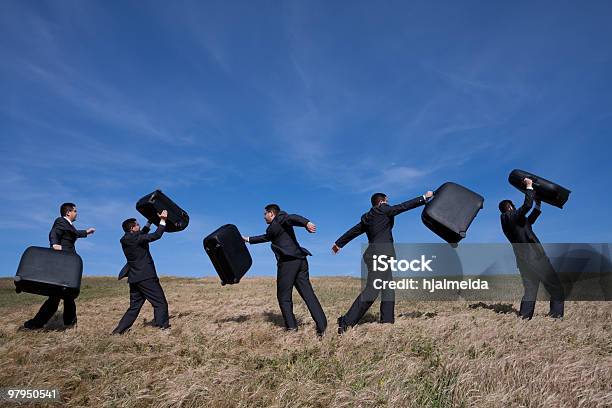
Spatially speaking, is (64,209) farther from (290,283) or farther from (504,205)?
(504,205)

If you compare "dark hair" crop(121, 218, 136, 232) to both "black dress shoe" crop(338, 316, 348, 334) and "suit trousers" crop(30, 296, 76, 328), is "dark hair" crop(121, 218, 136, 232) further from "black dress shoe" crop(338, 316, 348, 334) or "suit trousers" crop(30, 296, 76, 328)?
"black dress shoe" crop(338, 316, 348, 334)

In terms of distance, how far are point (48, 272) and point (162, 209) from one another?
2.35 meters

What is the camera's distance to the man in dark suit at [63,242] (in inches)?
337

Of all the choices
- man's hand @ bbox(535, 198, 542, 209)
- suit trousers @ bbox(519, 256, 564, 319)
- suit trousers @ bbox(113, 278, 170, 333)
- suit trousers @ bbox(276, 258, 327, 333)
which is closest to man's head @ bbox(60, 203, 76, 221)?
suit trousers @ bbox(113, 278, 170, 333)

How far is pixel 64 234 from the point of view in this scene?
8812 millimetres

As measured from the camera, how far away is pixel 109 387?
414cm

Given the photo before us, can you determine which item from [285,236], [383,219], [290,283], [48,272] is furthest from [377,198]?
[48,272]

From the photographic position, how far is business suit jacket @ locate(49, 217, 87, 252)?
866 centimetres

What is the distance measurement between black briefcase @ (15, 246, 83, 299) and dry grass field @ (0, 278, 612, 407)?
35.0 inches

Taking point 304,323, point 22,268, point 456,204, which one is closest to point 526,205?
point 456,204

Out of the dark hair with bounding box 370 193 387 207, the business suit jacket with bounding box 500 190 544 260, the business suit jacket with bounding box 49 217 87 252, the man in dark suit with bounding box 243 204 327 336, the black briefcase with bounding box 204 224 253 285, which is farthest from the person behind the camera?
the business suit jacket with bounding box 500 190 544 260

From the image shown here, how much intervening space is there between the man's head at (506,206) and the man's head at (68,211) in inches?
359

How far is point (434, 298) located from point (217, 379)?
387 inches

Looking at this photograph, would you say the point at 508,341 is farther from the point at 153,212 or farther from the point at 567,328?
the point at 153,212
